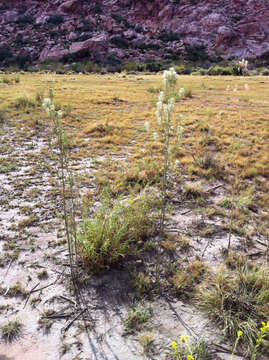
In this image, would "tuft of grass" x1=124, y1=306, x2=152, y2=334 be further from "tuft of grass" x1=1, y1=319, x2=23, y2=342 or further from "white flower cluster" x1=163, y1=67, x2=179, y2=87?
"white flower cluster" x1=163, y1=67, x2=179, y2=87

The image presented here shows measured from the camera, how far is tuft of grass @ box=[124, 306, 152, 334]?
218cm

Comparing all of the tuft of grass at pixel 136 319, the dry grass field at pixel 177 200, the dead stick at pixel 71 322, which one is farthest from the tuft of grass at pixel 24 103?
the tuft of grass at pixel 136 319

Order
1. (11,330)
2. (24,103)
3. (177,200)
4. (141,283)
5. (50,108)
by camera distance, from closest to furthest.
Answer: (11,330) → (50,108) → (141,283) → (177,200) → (24,103)

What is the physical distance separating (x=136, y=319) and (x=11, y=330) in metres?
A: 1.01

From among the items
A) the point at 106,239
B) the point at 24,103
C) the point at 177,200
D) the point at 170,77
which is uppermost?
the point at 170,77

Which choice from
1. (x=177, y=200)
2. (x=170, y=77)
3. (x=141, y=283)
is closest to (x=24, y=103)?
(x=177, y=200)

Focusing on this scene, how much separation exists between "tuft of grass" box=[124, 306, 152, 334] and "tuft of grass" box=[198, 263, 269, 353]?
1.62 feet

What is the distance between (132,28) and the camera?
185 feet

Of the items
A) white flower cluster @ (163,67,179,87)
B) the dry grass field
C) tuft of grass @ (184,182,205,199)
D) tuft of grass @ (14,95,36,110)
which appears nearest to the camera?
white flower cluster @ (163,67,179,87)

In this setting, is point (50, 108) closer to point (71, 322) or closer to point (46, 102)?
point (46, 102)

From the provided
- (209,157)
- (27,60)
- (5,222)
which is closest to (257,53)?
(27,60)

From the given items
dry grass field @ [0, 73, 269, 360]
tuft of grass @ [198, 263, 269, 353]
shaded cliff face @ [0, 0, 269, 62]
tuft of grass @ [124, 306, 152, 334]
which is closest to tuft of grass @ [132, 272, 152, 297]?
dry grass field @ [0, 73, 269, 360]

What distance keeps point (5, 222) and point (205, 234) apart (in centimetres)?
262

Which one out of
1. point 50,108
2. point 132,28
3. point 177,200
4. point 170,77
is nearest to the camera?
point 170,77
